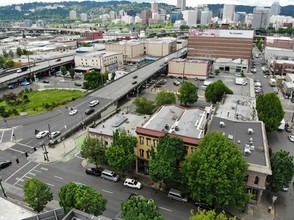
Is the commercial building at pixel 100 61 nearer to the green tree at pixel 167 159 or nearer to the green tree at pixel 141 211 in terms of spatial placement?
the green tree at pixel 167 159

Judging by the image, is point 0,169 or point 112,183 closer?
point 112,183

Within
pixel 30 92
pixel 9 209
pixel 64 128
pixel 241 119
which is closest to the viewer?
pixel 9 209

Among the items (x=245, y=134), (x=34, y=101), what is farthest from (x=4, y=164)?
(x=245, y=134)

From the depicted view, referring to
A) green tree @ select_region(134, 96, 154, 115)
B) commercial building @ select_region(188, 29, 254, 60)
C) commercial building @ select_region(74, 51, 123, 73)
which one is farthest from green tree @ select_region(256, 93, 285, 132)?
commercial building @ select_region(188, 29, 254, 60)

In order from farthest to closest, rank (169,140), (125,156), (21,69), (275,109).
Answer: (21,69)
(275,109)
(125,156)
(169,140)

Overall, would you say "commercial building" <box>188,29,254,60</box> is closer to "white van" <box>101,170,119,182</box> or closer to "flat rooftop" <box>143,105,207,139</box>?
"flat rooftop" <box>143,105,207,139</box>

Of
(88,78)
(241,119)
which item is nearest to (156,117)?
(241,119)

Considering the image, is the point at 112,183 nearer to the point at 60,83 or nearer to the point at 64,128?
the point at 64,128

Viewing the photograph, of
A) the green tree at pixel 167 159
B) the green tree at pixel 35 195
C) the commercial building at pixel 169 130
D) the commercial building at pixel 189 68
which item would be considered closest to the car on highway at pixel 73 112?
the commercial building at pixel 169 130
